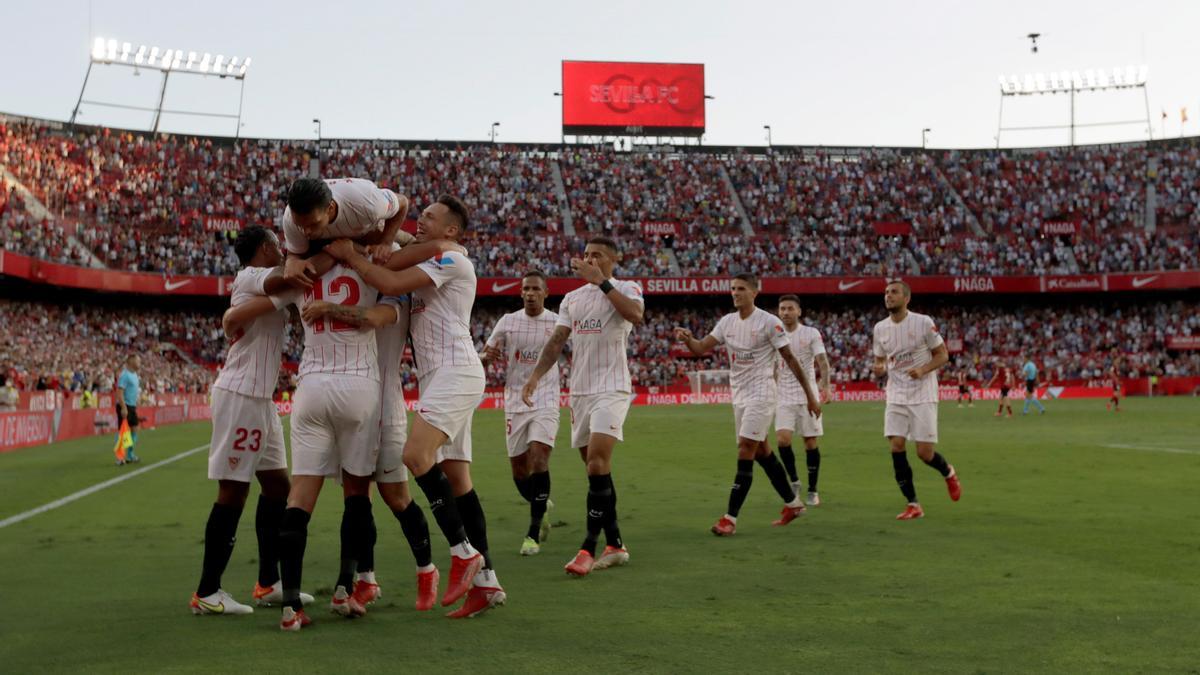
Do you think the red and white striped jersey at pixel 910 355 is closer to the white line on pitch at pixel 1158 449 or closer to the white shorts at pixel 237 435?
the white shorts at pixel 237 435

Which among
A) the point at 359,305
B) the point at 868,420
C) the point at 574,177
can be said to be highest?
the point at 574,177

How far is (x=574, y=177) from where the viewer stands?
66625 mm

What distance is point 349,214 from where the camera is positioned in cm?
611

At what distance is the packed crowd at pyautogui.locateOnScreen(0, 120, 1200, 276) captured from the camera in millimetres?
56969

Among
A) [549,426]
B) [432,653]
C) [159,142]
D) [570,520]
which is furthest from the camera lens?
[159,142]

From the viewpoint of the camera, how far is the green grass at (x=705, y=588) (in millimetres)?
5332

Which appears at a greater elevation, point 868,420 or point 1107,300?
point 1107,300

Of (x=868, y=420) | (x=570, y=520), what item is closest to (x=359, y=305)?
(x=570, y=520)

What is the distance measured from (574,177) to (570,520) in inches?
2221

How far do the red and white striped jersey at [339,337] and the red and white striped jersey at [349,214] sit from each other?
0.71 ft

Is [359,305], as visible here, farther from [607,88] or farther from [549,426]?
[607,88]

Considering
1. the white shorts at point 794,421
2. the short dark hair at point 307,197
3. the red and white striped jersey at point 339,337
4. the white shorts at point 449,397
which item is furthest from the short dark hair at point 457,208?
the white shorts at point 794,421

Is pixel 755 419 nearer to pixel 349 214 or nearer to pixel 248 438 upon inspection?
pixel 248 438

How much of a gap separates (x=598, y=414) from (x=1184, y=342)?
2372 inches
